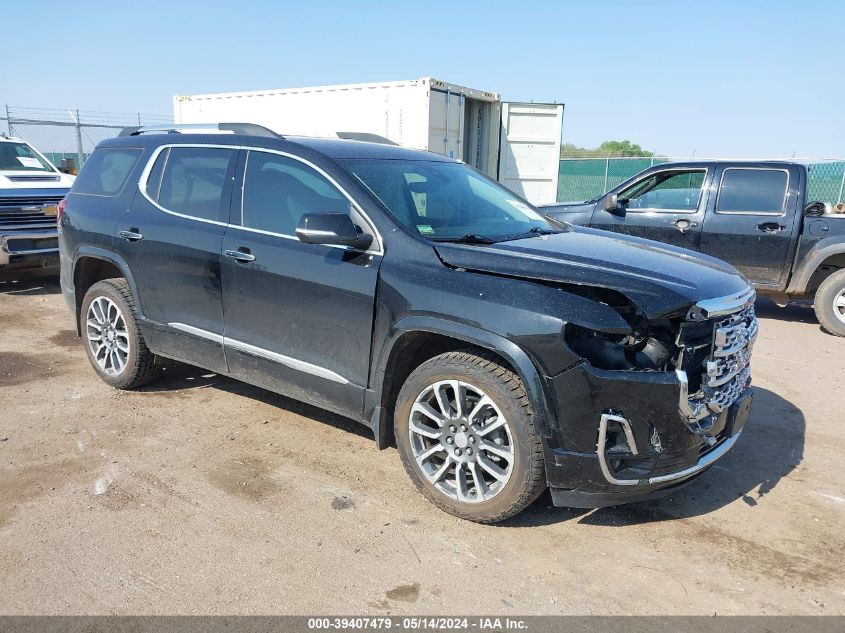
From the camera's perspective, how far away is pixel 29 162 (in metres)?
10.1

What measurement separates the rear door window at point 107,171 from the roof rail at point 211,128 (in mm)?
219

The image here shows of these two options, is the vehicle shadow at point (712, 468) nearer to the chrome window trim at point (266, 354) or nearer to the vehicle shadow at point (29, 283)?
the chrome window trim at point (266, 354)

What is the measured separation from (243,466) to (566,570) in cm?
201

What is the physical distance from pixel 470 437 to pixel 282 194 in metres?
1.91

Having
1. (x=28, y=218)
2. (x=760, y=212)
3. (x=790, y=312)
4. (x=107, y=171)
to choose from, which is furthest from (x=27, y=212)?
(x=790, y=312)

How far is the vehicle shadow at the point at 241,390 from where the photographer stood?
469 centimetres

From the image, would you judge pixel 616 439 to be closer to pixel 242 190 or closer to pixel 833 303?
pixel 242 190

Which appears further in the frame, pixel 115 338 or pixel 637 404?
pixel 115 338

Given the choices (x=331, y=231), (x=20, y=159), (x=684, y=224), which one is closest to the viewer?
(x=331, y=231)

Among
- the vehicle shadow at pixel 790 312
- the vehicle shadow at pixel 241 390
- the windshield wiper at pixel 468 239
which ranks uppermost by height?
the windshield wiper at pixel 468 239

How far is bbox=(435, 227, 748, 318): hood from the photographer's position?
3.08 metres

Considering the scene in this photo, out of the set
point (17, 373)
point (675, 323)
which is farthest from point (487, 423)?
point (17, 373)

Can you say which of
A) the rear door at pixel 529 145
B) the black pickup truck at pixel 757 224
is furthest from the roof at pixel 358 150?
the rear door at pixel 529 145

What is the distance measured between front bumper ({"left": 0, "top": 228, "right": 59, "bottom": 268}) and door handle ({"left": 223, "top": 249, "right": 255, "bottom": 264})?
19.4ft
